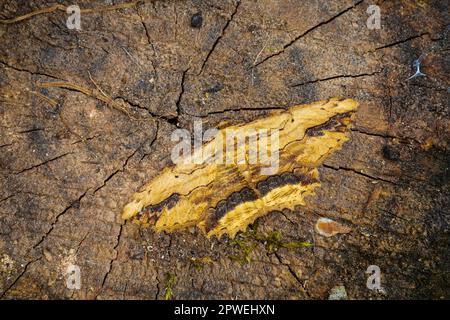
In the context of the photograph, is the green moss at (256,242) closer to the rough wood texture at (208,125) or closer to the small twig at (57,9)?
the rough wood texture at (208,125)

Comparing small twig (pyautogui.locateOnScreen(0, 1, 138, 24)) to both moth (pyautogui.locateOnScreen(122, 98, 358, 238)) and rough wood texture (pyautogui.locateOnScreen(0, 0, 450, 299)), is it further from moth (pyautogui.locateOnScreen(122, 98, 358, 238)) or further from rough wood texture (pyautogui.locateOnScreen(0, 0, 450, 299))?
moth (pyautogui.locateOnScreen(122, 98, 358, 238))

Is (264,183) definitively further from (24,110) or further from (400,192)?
(24,110)

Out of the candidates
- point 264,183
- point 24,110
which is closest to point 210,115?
point 264,183

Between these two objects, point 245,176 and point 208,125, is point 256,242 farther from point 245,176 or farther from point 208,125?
point 208,125

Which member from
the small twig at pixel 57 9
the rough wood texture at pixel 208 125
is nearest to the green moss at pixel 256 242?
the rough wood texture at pixel 208 125

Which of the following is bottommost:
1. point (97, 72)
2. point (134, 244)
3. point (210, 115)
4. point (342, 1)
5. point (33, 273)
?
point (33, 273)

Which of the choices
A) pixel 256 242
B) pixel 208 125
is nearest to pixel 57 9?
pixel 208 125
